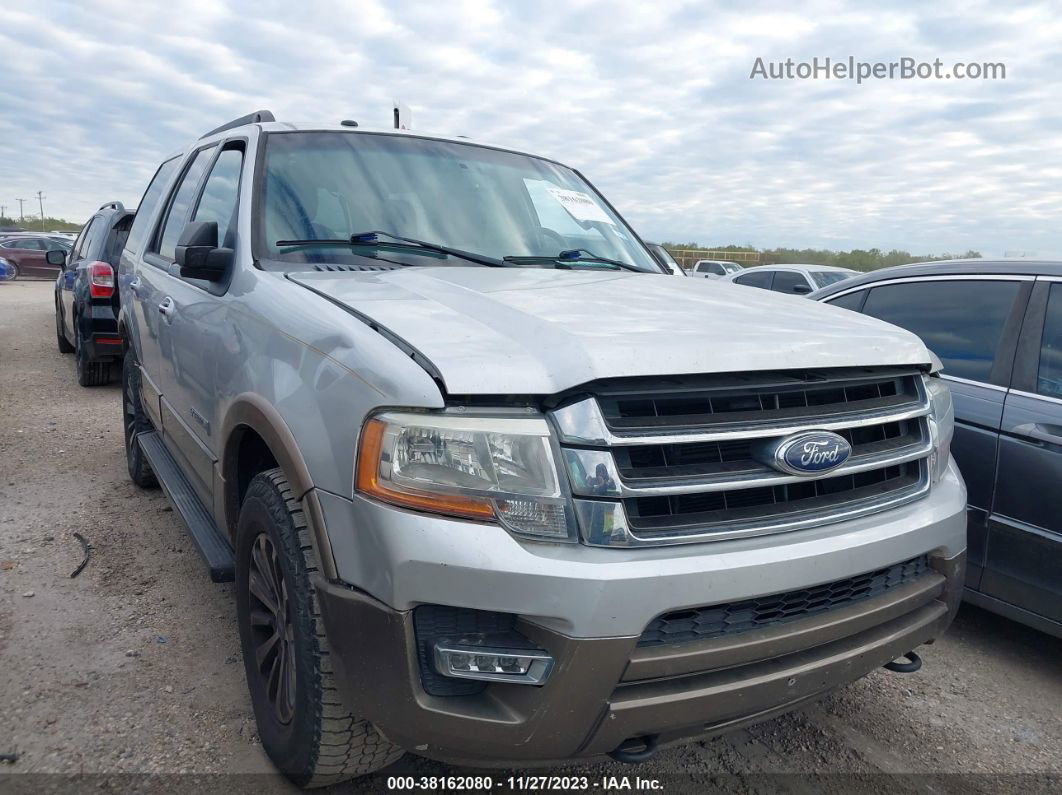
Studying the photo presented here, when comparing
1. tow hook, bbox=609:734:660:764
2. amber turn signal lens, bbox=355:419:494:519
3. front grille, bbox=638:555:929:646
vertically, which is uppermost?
amber turn signal lens, bbox=355:419:494:519

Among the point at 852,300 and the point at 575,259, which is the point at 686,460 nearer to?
the point at 575,259

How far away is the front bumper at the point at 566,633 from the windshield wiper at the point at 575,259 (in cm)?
150

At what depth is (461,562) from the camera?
1.67 m

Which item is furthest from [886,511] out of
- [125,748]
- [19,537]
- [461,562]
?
[19,537]

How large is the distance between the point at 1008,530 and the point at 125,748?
3.12 meters

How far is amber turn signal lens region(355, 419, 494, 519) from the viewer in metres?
1.72

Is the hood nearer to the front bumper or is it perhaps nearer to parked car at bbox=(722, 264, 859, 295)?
the front bumper

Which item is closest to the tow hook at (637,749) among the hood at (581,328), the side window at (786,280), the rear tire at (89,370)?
the hood at (581,328)

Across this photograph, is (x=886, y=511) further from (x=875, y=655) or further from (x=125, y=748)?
(x=125, y=748)

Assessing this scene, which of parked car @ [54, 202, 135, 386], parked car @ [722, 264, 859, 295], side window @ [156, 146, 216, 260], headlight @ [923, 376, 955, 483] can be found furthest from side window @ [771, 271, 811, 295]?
headlight @ [923, 376, 955, 483]

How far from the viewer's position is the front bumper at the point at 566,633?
1671 millimetres

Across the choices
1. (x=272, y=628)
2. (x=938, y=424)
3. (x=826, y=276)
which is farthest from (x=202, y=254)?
(x=826, y=276)

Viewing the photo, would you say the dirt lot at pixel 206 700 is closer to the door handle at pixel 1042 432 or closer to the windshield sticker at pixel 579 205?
the door handle at pixel 1042 432

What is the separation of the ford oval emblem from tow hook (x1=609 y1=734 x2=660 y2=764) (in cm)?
68
